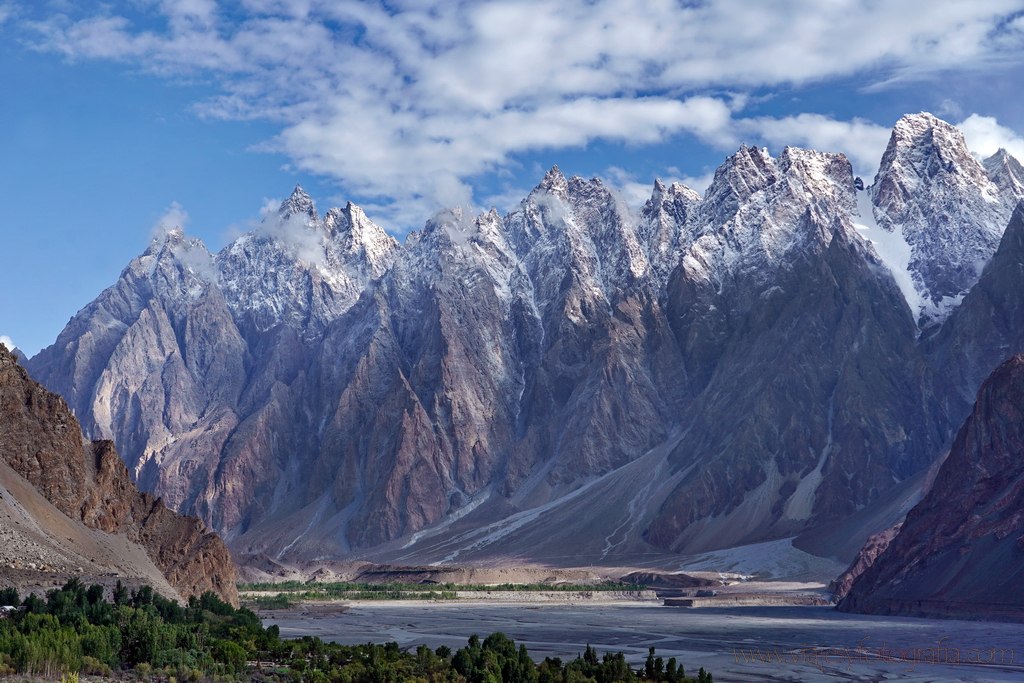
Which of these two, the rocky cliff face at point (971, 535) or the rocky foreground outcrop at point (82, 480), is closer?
the rocky foreground outcrop at point (82, 480)

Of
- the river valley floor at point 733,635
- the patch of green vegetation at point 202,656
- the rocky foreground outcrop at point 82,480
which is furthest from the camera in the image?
the rocky foreground outcrop at point 82,480

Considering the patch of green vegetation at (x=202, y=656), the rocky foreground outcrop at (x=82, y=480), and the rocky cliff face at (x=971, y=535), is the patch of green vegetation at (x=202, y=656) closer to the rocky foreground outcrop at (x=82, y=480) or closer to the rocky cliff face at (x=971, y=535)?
the rocky foreground outcrop at (x=82, y=480)

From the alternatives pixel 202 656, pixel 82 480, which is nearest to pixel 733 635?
pixel 82 480

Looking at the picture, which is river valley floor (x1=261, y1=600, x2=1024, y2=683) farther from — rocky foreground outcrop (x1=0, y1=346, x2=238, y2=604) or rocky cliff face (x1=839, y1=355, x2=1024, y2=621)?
rocky foreground outcrop (x1=0, y1=346, x2=238, y2=604)

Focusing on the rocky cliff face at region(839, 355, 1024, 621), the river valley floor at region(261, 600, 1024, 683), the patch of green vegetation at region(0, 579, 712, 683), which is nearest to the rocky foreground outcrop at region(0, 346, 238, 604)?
the river valley floor at region(261, 600, 1024, 683)

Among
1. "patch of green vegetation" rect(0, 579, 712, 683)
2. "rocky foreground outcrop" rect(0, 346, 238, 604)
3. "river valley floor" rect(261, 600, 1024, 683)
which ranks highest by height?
"rocky foreground outcrop" rect(0, 346, 238, 604)

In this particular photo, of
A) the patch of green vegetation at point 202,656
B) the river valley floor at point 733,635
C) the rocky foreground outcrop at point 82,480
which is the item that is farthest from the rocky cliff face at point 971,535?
the rocky foreground outcrop at point 82,480

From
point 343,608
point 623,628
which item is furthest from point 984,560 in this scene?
point 343,608
